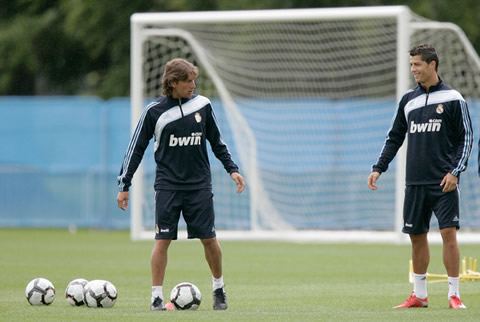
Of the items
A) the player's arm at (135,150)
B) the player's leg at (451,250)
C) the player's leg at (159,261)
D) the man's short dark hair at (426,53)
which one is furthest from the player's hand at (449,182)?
the player's arm at (135,150)

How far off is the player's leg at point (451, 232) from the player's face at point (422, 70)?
0.96 meters

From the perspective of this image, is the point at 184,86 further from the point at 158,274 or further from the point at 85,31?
the point at 85,31

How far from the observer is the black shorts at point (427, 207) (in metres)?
8.82

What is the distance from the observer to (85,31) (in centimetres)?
2688

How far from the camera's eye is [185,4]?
25.1 meters

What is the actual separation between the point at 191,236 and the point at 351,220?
12.9 meters

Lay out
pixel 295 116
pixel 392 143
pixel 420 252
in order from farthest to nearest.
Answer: pixel 295 116, pixel 392 143, pixel 420 252

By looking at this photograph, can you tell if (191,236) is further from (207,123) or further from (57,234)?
(57,234)

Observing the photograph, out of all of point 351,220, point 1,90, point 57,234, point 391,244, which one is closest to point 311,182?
point 351,220

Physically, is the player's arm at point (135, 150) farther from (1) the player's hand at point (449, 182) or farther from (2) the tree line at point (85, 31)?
(2) the tree line at point (85, 31)

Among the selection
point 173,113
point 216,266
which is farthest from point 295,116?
point 216,266

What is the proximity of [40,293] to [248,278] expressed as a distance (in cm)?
367

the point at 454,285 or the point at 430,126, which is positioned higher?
the point at 430,126

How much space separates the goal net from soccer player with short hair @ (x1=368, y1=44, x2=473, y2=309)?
11.0 meters
